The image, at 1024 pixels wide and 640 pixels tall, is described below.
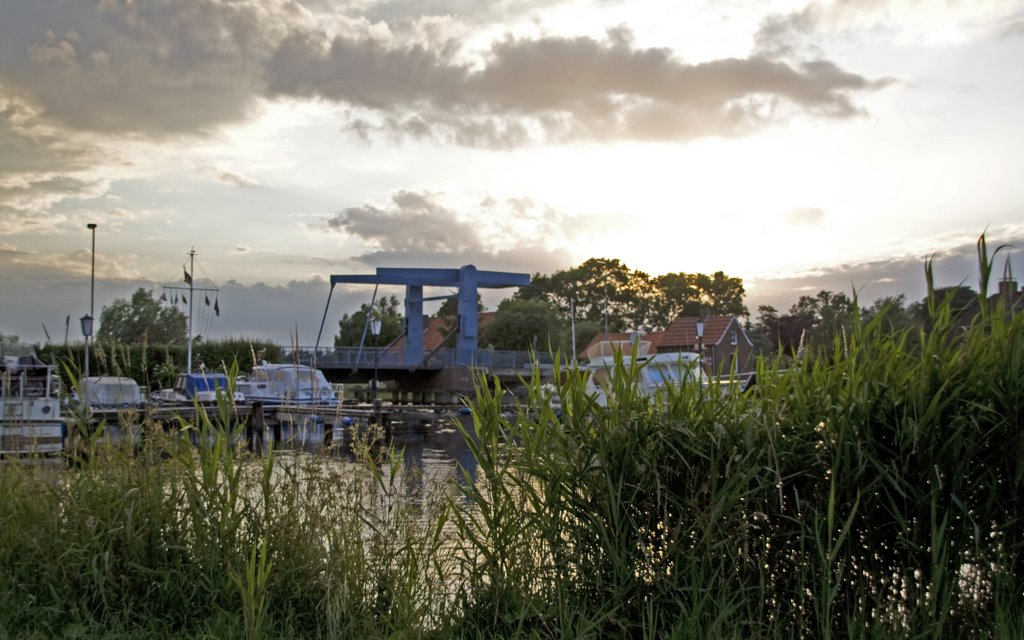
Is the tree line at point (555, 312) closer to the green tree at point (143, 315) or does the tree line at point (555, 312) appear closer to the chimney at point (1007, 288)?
the green tree at point (143, 315)

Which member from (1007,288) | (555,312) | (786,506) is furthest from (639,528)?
(555,312)

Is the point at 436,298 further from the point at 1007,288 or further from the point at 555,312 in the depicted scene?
the point at 1007,288

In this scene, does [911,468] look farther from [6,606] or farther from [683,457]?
[6,606]

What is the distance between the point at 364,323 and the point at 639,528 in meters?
61.7

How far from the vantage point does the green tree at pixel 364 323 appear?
6731 cm

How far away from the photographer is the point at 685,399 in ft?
12.5

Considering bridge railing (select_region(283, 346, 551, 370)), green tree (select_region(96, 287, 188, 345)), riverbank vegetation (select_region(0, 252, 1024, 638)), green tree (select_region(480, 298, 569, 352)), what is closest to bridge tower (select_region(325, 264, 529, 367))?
bridge railing (select_region(283, 346, 551, 370))

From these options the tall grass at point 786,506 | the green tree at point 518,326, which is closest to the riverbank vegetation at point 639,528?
the tall grass at point 786,506

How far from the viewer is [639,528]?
3639mm

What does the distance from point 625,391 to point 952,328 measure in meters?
1.49

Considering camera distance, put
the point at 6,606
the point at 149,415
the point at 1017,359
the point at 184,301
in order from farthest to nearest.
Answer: the point at 184,301 → the point at 149,415 → the point at 6,606 → the point at 1017,359

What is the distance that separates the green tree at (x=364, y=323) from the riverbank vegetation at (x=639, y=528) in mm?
60023

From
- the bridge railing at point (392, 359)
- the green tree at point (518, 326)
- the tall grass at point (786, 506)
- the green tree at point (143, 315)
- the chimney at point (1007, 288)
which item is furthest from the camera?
the green tree at point (143, 315)

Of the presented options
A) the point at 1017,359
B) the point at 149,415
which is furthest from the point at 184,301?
the point at 1017,359
